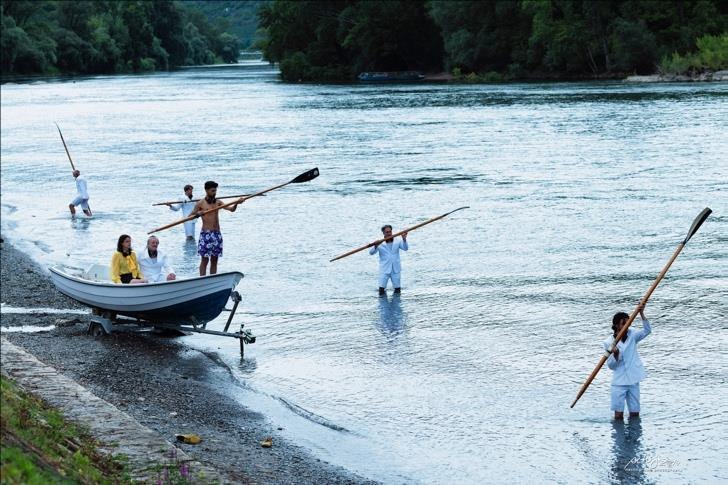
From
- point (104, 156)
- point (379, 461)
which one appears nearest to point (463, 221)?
point (379, 461)

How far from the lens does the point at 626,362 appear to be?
462 inches

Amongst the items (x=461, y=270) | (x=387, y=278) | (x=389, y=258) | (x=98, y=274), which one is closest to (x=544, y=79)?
(x=461, y=270)

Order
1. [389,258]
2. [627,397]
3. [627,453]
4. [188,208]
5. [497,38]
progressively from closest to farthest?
[627,453]
[627,397]
[389,258]
[188,208]
[497,38]

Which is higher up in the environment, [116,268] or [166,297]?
[116,268]

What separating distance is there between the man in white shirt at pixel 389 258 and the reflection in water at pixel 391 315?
0.90 feet

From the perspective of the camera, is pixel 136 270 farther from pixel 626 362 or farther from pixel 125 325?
pixel 626 362

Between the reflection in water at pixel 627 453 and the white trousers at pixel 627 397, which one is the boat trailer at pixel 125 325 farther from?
the reflection in water at pixel 627 453

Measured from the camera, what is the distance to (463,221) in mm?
28094

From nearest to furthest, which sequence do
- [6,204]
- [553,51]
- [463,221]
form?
[463,221] < [6,204] < [553,51]

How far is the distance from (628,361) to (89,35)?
154362 mm

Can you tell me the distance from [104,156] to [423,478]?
41.1 m

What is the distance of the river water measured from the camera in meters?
12.1

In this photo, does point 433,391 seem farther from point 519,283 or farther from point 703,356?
point 519,283

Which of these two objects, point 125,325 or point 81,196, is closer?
point 125,325
